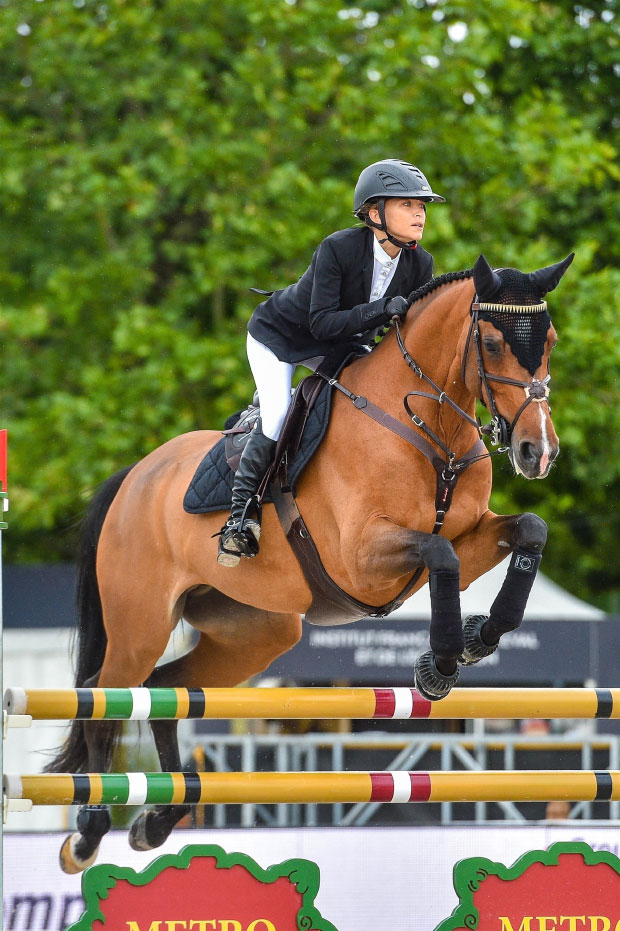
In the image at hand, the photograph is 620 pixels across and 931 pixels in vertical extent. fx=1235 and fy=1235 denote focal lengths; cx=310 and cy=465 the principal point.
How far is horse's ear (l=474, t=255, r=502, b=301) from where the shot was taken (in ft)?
11.1

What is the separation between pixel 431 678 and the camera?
346cm

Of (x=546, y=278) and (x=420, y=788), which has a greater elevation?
(x=546, y=278)

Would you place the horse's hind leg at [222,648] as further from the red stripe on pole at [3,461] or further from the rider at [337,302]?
the red stripe on pole at [3,461]

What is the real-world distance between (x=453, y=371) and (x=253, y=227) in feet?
21.6

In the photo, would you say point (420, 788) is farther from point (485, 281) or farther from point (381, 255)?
point (381, 255)

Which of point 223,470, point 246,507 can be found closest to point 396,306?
point 246,507

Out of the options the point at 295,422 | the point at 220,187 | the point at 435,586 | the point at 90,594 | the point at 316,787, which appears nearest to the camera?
the point at 435,586

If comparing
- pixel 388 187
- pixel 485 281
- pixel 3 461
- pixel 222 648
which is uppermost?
pixel 388 187

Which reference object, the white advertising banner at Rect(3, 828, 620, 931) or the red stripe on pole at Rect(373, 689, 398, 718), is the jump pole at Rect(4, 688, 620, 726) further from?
the white advertising banner at Rect(3, 828, 620, 931)

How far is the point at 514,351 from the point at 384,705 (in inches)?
44.9

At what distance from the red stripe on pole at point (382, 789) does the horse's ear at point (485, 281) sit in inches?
55.9

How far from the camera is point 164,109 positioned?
10.7 meters

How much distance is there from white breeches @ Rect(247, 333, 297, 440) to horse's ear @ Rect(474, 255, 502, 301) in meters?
0.83

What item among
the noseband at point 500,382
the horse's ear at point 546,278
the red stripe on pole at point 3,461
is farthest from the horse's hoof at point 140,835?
the horse's ear at point 546,278
